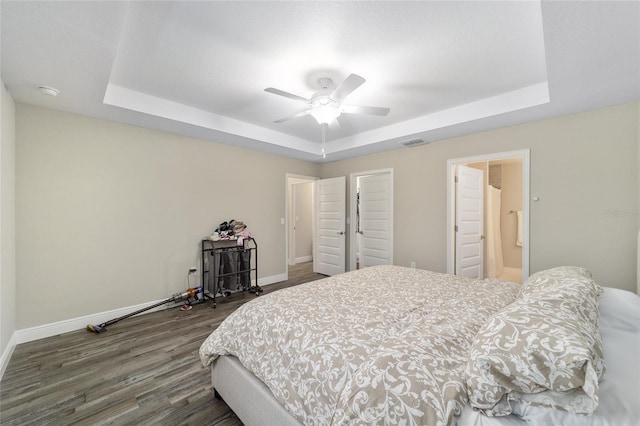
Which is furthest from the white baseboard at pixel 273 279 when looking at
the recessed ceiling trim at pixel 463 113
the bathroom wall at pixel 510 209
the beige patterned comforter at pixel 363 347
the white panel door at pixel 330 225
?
the bathroom wall at pixel 510 209

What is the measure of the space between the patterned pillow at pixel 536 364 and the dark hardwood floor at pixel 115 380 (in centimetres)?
154

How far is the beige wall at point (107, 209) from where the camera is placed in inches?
105

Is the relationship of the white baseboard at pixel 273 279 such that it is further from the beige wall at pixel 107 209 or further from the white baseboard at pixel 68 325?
the white baseboard at pixel 68 325

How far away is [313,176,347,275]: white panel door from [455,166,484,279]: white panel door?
206cm

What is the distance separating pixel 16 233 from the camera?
2586 millimetres

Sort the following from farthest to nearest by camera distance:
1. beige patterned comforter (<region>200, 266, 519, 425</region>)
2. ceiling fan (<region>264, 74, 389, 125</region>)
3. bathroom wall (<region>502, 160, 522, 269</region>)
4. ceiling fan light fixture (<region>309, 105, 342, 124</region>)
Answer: bathroom wall (<region>502, 160, 522, 269</region>) < ceiling fan light fixture (<region>309, 105, 342, 124</region>) < ceiling fan (<region>264, 74, 389, 125</region>) < beige patterned comforter (<region>200, 266, 519, 425</region>)

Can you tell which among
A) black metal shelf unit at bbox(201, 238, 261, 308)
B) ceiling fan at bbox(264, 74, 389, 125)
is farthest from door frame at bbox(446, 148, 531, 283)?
black metal shelf unit at bbox(201, 238, 261, 308)

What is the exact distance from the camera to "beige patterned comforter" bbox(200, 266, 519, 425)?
920 mm

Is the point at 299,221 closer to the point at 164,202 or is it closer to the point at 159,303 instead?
the point at 164,202

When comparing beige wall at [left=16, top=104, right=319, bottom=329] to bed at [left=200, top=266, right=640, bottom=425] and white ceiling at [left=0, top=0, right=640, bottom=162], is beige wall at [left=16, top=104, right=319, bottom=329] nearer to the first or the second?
white ceiling at [left=0, top=0, right=640, bottom=162]

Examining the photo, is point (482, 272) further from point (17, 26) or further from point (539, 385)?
point (17, 26)

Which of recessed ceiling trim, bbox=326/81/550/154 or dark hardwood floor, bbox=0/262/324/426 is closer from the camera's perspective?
dark hardwood floor, bbox=0/262/324/426

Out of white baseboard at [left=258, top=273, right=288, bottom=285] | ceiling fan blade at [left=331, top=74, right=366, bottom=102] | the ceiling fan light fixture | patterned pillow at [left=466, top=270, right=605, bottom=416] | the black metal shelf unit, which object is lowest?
white baseboard at [left=258, top=273, right=288, bottom=285]

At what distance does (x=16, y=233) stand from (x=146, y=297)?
56.5 inches
